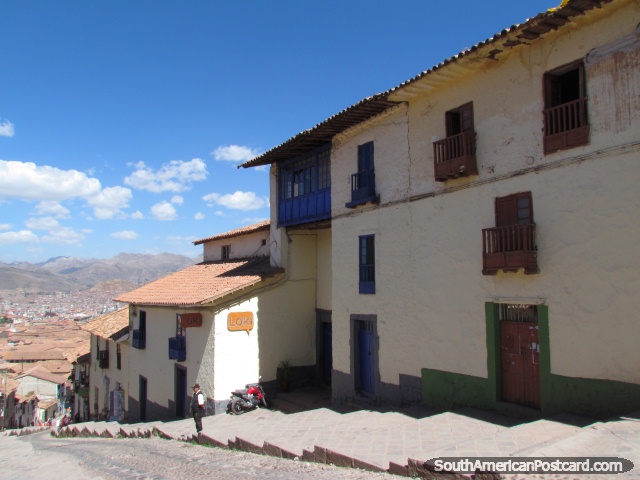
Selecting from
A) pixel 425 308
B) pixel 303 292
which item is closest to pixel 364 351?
pixel 425 308

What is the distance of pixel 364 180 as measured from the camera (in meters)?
13.8

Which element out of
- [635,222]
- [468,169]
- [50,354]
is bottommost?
[50,354]

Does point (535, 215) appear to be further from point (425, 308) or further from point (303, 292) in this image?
point (303, 292)

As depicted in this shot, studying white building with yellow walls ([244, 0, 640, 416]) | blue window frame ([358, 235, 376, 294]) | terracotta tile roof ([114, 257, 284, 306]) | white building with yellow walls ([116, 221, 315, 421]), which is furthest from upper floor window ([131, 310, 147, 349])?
blue window frame ([358, 235, 376, 294])

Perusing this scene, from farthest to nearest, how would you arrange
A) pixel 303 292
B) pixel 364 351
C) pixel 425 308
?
pixel 303 292 → pixel 364 351 → pixel 425 308

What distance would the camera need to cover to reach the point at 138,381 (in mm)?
21500

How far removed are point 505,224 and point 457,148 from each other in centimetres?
203

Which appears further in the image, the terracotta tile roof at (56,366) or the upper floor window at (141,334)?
the terracotta tile roof at (56,366)

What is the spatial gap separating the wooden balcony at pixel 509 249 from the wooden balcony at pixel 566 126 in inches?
60.8

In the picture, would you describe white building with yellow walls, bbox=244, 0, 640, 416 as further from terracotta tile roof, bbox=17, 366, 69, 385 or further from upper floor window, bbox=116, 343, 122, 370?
terracotta tile roof, bbox=17, 366, 69, 385

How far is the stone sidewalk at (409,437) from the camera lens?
659 centimetres

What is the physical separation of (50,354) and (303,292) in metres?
63.4

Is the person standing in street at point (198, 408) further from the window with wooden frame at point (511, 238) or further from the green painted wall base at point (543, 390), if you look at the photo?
the window with wooden frame at point (511, 238)
